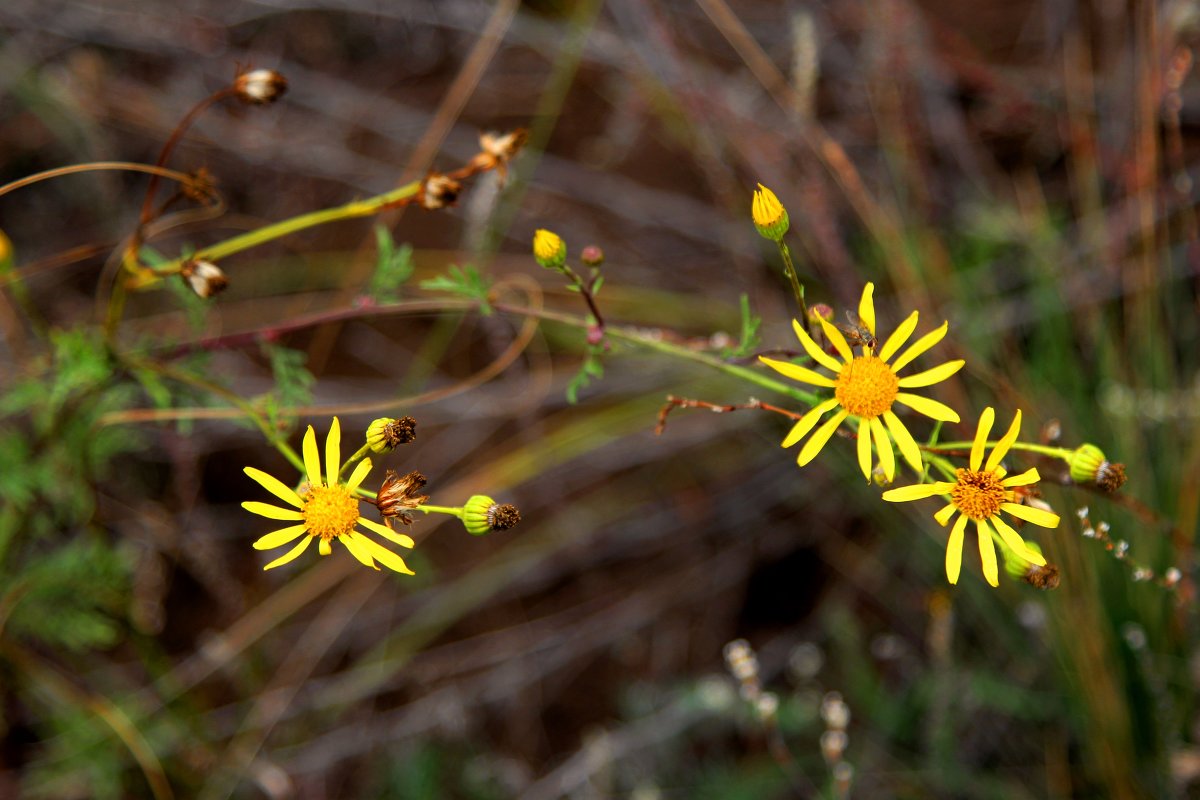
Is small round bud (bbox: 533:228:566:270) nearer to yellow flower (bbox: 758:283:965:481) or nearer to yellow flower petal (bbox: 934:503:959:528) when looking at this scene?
yellow flower (bbox: 758:283:965:481)

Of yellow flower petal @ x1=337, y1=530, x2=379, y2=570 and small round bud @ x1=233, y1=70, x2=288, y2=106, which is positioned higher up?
small round bud @ x1=233, y1=70, x2=288, y2=106

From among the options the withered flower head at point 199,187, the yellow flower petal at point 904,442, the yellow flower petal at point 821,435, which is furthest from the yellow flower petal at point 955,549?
the withered flower head at point 199,187

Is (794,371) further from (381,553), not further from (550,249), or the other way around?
(381,553)

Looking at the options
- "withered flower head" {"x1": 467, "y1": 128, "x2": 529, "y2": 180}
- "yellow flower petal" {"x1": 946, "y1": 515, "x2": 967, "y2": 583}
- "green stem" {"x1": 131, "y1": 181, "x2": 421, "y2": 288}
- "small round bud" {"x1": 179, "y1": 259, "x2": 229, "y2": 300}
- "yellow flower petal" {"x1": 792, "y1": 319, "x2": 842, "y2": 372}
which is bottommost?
"yellow flower petal" {"x1": 946, "y1": 515, "x2": 967, "y2": 583}

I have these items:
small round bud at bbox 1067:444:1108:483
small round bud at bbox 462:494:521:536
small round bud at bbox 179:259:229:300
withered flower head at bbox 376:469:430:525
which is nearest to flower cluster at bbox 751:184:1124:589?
small round bud at bbox 1067:444:1108:483

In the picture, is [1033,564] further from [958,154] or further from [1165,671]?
[958,154]

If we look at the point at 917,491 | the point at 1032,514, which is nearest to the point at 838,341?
the point at 917,491

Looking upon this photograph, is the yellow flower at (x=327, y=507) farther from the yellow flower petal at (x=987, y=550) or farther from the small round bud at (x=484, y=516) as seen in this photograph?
the yellow flower petal at (x=987, y=550)
